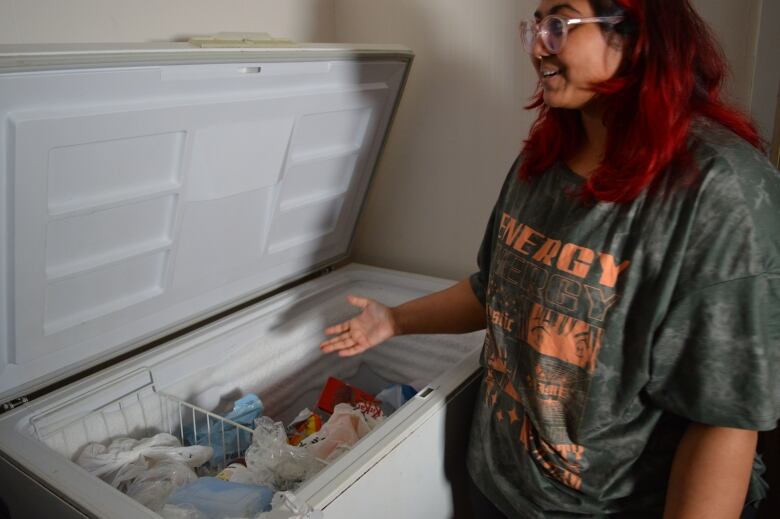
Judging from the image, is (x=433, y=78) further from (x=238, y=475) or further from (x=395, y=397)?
(x=238, y=475)

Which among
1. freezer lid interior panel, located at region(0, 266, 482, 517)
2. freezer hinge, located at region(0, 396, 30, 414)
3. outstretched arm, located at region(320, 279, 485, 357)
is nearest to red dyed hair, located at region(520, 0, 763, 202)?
outstretched arm, located at region(320, 279, 485, 357)

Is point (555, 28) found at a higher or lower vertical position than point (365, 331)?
higher

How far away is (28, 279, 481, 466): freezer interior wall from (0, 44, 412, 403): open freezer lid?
0.25 feet

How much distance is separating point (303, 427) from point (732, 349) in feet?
3.39

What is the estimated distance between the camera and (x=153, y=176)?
1110 mm

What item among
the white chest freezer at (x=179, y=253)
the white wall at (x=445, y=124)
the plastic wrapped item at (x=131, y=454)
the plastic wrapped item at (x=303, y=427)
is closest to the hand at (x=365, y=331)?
the white chest freezer at (x=179, y=253)

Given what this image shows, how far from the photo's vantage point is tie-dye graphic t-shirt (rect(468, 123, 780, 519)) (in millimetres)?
710

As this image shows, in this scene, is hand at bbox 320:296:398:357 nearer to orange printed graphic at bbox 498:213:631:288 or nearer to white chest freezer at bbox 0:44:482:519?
white chest freezer at bbox 0:44:482:519

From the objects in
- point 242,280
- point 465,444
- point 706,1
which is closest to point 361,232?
point 242,280

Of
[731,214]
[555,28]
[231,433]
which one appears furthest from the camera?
[231,433]

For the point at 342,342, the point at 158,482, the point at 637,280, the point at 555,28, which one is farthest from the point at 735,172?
the point at 158,482

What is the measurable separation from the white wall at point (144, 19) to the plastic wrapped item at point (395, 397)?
1025mm

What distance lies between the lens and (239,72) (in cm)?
109

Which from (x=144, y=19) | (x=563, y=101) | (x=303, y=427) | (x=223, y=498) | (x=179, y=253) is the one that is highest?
(x=144, y=19)
